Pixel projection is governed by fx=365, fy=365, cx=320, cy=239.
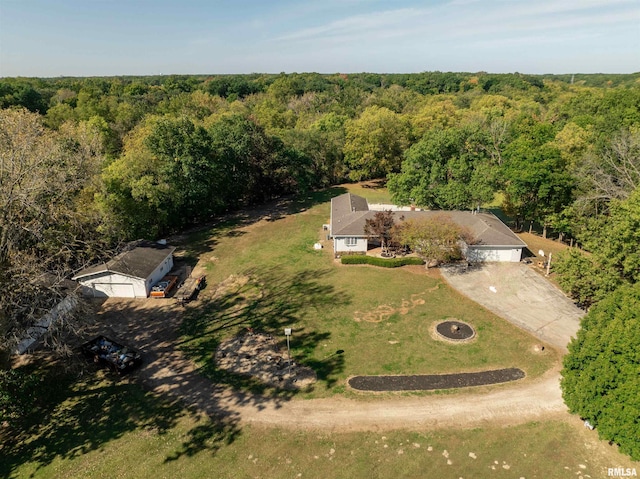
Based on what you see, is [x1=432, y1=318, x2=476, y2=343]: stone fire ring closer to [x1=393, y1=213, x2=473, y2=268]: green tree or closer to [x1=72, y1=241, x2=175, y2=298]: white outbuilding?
[x1=393, y1=213, x2=473, y2=268]: green tree

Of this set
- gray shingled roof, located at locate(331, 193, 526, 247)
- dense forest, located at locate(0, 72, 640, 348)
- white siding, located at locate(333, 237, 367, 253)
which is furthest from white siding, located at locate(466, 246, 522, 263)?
white siding, located at locate(333, 237, 367, 253)

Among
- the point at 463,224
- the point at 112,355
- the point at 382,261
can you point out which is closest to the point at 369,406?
the point at 112,355

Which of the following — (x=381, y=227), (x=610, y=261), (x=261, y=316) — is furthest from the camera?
(x=381, y=227)

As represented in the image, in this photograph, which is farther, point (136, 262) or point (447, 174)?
point (447, 174)

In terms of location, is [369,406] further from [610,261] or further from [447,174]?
[447,174]

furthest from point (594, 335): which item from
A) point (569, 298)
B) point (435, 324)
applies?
point (569, 298)

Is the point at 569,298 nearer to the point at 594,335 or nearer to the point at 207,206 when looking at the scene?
the point at 594,335
